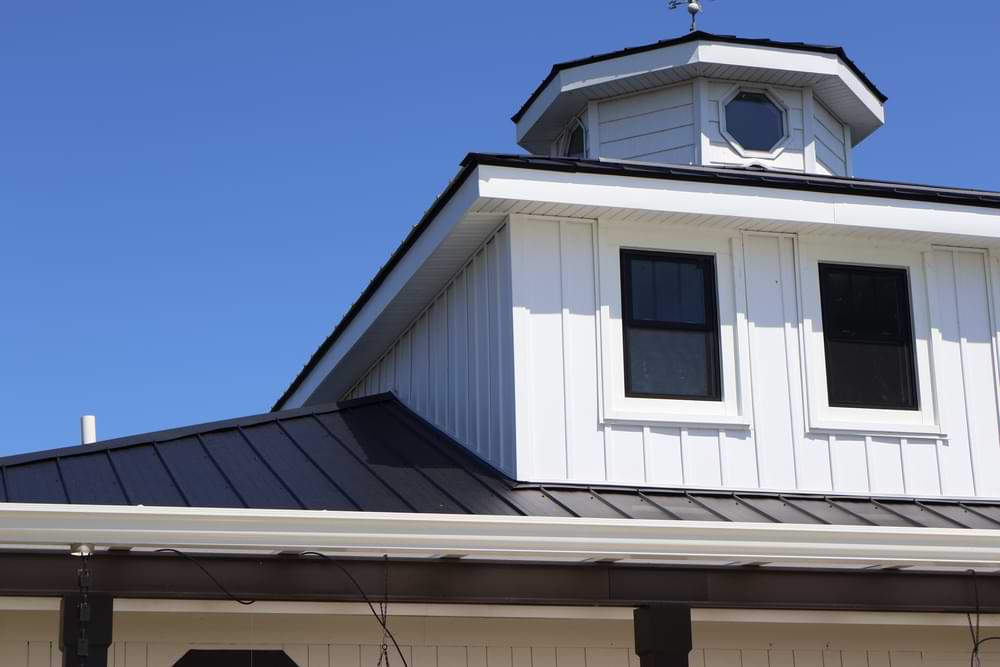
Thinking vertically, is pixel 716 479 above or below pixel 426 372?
below

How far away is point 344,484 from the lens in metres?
9.18

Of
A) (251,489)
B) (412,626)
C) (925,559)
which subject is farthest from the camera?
(412,626)

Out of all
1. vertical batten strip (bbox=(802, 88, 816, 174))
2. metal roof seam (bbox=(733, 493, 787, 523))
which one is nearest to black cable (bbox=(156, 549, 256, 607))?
metal roof seam (bbox=(733, 493, 787, 523))

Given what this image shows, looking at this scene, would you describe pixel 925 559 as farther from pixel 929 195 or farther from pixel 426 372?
pixel 426 372

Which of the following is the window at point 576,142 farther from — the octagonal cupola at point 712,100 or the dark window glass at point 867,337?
the dark window glass at point 867,337

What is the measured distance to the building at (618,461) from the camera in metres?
7.88

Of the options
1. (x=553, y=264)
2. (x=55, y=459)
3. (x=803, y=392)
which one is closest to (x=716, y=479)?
(x=803, y=392)

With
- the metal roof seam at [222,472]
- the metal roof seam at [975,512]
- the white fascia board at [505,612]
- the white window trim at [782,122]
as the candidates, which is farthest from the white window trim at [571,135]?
the white fascia board at [505,612]

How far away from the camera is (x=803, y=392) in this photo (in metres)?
10.7

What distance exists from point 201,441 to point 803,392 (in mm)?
4515

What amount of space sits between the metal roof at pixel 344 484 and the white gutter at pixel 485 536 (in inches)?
46.4

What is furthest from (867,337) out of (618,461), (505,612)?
(505,612)

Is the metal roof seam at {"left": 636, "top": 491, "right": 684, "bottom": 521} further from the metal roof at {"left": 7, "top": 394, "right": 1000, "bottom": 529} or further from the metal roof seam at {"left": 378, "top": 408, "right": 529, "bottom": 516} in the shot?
the metal roof seam at {"left": 378, "top": 408, "right": 529, "bottom": 516}

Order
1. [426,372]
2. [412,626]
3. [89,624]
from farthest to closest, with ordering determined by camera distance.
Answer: [426,372]
[412,626]
[89,624]
